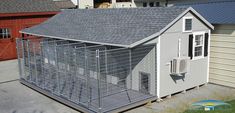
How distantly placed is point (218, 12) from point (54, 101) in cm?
745

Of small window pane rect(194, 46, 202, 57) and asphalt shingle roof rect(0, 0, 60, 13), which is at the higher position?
asphalt shingle roof rect(0, 0, 60, 13)

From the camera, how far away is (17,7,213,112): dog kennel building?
32.0 ft

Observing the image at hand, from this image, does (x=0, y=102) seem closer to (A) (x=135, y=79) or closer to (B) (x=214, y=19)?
(A) (x=135, y=79)

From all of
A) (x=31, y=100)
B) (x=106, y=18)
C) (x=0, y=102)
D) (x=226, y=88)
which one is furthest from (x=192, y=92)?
(x=0, y=102)

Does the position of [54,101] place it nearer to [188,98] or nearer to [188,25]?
[188,98]

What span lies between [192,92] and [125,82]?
8.75ft

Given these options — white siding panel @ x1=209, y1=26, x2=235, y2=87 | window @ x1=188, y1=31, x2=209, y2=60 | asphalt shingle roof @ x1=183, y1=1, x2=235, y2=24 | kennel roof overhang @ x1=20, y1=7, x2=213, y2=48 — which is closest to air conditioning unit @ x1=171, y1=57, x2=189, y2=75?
window @ x1=188, y1=31, x2=209, y2=60

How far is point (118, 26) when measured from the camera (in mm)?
11281

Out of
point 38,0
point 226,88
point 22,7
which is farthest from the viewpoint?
point 38,0

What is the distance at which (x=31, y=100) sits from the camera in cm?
1086

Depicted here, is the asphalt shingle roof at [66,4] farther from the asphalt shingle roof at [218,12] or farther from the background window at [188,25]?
the background window at [188,25]

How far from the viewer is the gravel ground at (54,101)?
9758 mm

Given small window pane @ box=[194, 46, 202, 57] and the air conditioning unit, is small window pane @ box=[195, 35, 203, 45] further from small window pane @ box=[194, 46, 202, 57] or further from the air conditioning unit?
the air conditioning unit

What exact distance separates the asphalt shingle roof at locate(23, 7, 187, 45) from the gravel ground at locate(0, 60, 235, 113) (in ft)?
8.06
